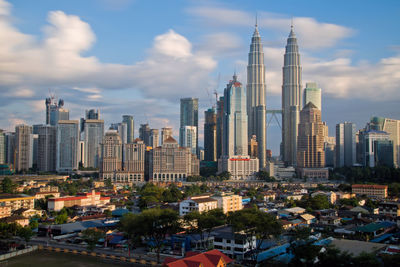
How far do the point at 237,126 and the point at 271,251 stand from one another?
65.2 metres

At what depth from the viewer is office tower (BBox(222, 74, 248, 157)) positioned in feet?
269

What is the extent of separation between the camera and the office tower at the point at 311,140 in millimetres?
74688

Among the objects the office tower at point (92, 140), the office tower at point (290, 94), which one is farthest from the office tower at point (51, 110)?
the office tower at point (290, 94)

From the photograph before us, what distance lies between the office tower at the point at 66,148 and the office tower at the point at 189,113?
3010 cm

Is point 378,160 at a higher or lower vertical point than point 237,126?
lower

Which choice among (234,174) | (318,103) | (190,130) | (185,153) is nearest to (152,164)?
(185,153)

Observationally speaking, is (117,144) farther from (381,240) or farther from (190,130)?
(381,240)

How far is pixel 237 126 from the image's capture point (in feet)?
271

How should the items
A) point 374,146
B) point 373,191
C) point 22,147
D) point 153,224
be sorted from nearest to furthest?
1. point 153,224
2. point 373,191
3. point 374,146
4. point 22,147

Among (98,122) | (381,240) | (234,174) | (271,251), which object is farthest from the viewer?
(98,122)

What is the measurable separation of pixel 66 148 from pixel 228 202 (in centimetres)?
5767

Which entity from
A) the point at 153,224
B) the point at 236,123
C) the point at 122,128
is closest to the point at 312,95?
the point at 236,123

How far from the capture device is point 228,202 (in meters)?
30.3

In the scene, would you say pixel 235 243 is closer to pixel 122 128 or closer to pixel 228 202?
pixel 228 202
